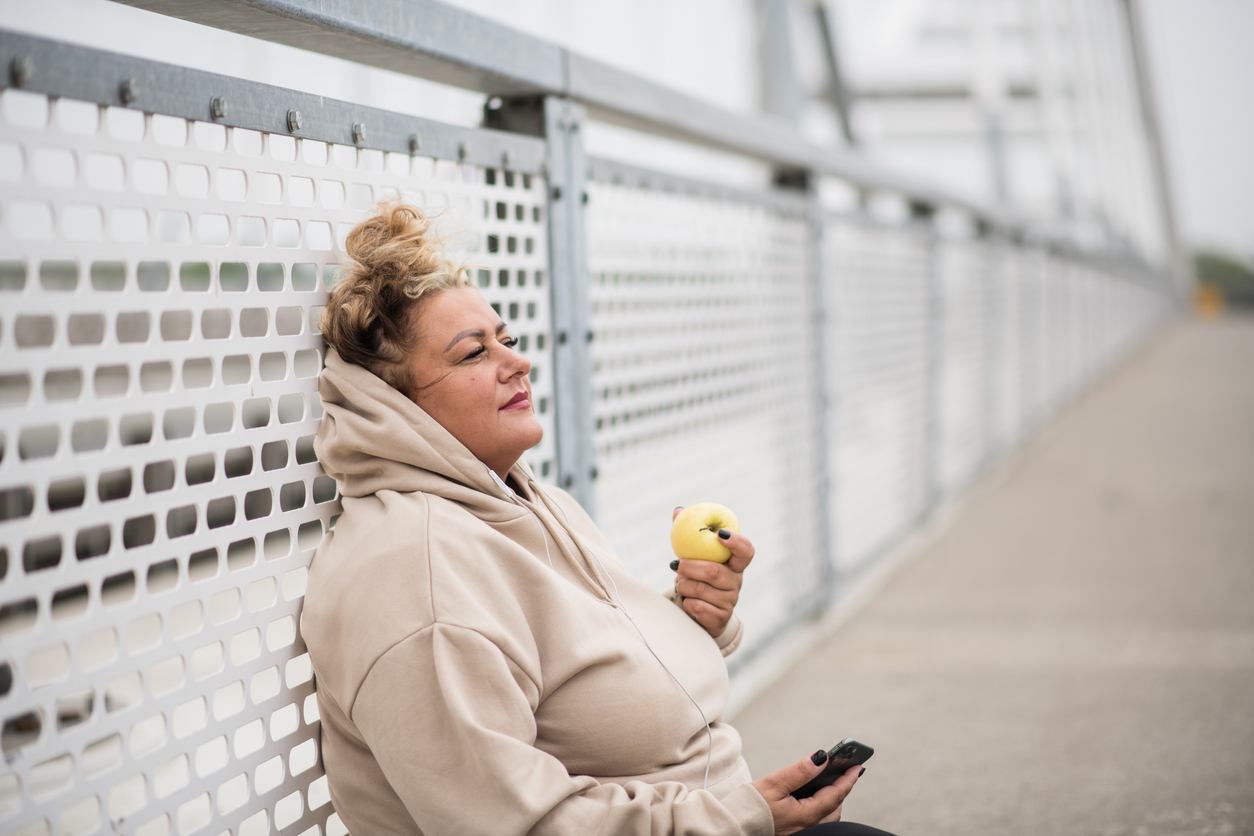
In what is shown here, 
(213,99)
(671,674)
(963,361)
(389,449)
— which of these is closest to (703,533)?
(671,674)

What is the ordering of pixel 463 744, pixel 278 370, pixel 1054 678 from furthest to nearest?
pixel 1054 678 → pixel 278 370 → pixel 463 744

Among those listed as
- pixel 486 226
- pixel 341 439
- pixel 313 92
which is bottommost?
pixel 341 439

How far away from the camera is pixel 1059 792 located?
10.5ft

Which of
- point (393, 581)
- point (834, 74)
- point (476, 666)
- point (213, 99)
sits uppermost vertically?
point (834, 74)

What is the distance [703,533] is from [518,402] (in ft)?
1.74

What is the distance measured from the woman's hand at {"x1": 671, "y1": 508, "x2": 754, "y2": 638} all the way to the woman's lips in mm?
521

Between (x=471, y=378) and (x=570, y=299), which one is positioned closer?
(x=471, y=378)

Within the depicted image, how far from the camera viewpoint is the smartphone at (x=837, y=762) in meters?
1.75

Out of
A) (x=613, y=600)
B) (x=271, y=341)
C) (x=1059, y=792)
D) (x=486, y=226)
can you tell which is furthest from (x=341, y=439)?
(x=1059, y=792)

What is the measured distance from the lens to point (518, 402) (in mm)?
1889

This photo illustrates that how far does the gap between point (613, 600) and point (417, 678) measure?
533mm

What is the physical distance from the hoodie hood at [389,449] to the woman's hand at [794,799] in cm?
62

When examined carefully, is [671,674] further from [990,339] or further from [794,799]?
[990,339]

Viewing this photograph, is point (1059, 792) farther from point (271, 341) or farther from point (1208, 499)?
point (1208, 499)
